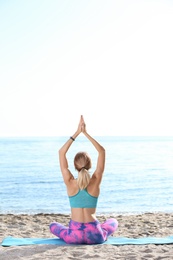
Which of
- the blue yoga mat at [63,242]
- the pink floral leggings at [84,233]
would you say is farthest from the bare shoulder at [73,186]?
the blue yoga mat at [63,242]

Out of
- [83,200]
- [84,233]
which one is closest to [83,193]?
[83,200]

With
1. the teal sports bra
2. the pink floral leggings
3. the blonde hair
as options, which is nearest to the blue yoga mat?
the pink floral leggings

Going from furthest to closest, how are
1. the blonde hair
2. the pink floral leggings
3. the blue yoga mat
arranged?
1. the blue yoga mat
2. the pink floral leggings
3. the blonde hair

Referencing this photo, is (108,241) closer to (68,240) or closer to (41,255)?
(68,240)

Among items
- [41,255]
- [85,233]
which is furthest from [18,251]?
[85,233]

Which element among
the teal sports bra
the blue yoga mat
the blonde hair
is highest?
the blonde hair

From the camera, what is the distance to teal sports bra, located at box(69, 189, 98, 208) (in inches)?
180

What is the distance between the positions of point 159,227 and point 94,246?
7.81ft

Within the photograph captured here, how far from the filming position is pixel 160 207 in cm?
1097

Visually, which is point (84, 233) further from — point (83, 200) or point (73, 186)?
point (73, 186)

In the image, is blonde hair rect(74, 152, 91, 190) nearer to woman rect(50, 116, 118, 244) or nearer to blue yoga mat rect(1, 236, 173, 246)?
woman rect(50, 116, 118, 244)

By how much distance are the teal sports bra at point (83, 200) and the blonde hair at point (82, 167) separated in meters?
0.07

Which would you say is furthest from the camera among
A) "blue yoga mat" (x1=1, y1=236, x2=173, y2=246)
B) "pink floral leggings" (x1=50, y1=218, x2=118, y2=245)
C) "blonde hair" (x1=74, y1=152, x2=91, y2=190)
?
"blue yoga mat" (x1=1, y1=236, x2=173, y2=246)

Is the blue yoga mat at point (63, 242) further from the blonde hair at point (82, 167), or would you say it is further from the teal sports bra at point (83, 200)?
the blonde hair at point (82, 167)
